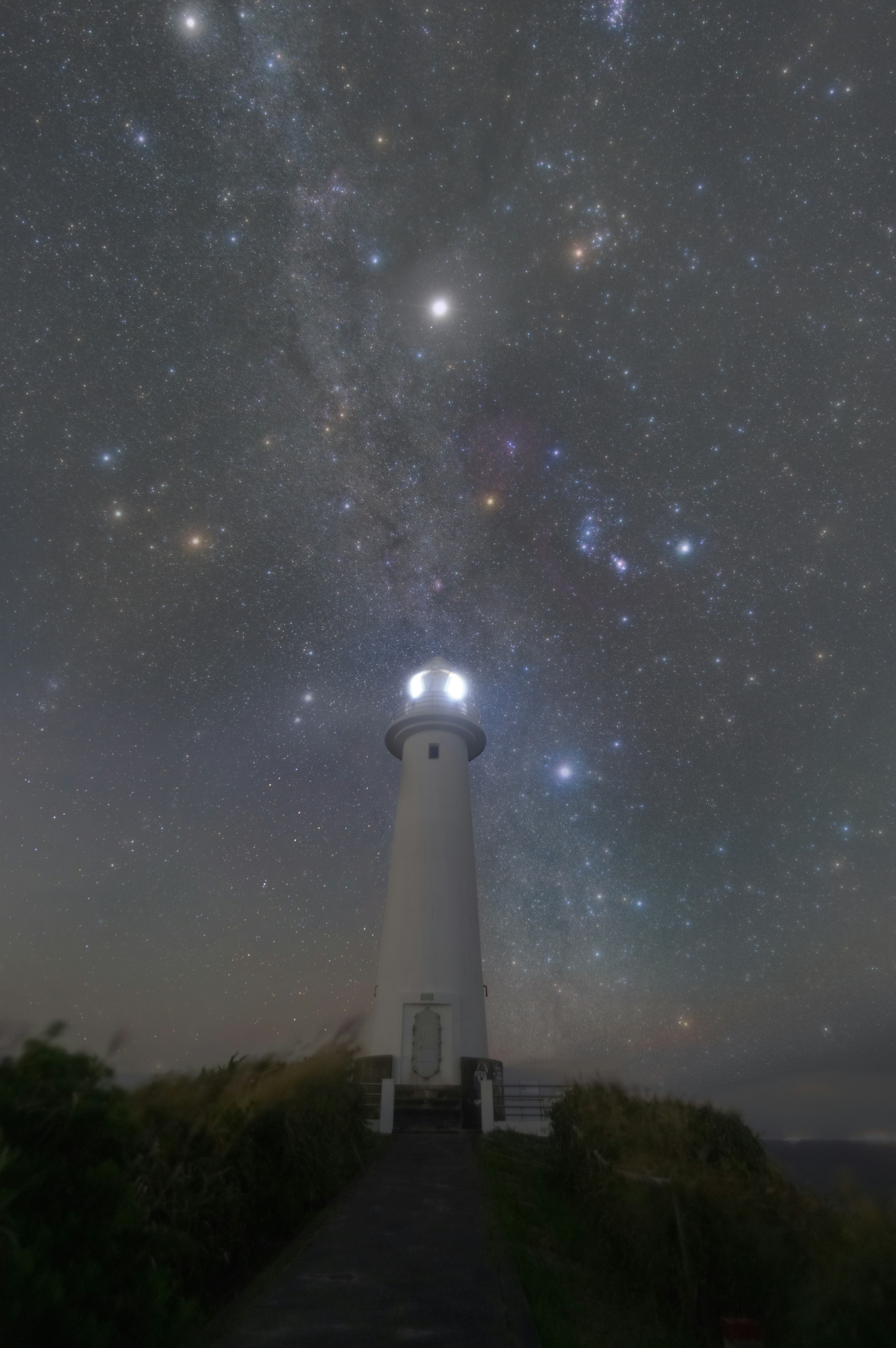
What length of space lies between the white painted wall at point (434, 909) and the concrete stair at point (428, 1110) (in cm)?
37

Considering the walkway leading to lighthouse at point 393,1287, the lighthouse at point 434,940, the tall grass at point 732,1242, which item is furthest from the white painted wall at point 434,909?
the tall grass at point 732,1242

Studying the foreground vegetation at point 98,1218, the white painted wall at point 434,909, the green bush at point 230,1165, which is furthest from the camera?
the white painted wall at point 434,909

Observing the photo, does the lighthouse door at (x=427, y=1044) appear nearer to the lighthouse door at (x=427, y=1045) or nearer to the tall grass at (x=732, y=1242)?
the lighthouse door at (x=427, y=1045)

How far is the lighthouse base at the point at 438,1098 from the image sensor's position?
1534cm

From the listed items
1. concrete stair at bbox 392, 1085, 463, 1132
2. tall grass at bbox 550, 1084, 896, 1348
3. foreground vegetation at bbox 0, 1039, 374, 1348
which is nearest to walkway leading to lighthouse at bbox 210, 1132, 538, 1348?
foreground vegetation at bbox 0, 1039, 374, 1348

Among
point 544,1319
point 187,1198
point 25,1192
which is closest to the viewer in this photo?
point 25,1192

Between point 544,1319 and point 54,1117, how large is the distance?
4.00 meters

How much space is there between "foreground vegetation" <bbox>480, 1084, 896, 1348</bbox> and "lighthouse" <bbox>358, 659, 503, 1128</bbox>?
8.90 meters

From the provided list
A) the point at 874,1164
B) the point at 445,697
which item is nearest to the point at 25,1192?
the point at 445,697

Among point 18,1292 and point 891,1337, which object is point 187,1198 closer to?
point 18,1292

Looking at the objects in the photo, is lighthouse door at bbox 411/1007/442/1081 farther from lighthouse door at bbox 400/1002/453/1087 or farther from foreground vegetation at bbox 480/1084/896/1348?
foreground vegetation at bbox 480/1084/896/1348

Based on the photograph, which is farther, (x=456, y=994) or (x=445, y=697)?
(x=445, y=697)

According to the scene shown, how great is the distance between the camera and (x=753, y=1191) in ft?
18.8

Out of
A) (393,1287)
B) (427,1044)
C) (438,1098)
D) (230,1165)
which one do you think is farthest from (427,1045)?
(393,1287)
